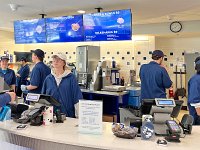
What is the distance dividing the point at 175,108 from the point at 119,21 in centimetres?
300

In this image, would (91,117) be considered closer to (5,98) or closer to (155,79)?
(5,98)

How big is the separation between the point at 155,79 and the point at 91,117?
87.5 inches

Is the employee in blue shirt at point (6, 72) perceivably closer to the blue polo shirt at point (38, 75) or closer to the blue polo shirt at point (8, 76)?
the blue polo shirt at point (8, 76)

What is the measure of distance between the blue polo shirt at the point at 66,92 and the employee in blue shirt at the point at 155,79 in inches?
58.5

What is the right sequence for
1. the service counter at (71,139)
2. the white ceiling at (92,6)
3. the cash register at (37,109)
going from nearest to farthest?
the service counter at (71,139) → the cash register at (37,109) → the white ceiling at (92,6)

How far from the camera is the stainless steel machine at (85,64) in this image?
241 inches

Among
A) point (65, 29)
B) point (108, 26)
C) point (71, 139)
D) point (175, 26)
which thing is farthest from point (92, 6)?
point (71, 139)

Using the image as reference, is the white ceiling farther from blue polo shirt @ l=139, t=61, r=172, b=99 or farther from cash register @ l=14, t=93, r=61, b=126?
cash register @ l=14, t=93, r=61, b=126

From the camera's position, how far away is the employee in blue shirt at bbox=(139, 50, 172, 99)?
430 centimetres

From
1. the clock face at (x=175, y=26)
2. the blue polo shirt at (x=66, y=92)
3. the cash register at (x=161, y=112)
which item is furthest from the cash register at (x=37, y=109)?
the clock face at (x=175, y=26)

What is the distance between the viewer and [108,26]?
5340mm

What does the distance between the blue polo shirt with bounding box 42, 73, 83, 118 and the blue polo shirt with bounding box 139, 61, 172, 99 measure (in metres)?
1.49

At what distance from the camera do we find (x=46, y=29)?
20.2 feet

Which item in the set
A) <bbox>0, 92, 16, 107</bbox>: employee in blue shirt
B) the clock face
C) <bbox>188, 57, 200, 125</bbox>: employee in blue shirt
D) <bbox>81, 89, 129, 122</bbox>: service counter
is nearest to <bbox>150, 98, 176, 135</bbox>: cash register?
<bbox>188, 57, 200, 125</bbox>: employee in blue shirt
